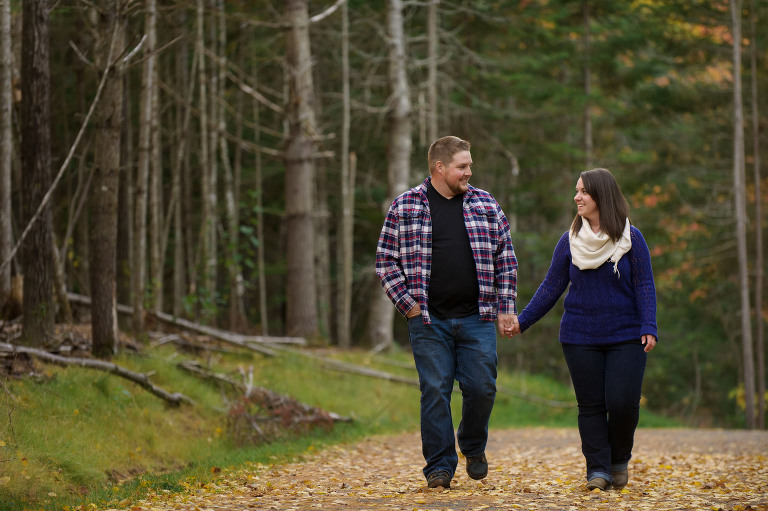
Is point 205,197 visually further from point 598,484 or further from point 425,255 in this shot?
point 598,484

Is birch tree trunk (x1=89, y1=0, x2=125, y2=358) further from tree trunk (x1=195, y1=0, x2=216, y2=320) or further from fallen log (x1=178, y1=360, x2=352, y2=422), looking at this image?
tree trunk (x1=195, y1=0, x2=216, y2=320)

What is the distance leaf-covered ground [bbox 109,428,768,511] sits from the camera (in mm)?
5297

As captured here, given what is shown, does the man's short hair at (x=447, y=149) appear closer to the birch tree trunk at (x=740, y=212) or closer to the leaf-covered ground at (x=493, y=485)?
the leaf-covered ground at (x=493, y=485)

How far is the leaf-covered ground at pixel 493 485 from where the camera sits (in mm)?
5297

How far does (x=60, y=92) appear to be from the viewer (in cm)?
1761

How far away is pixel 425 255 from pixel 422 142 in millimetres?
14314

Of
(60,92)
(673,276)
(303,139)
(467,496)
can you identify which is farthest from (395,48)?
(467,496)

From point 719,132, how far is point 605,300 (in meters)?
19.1

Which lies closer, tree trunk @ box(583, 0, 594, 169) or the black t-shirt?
the black t-shirt

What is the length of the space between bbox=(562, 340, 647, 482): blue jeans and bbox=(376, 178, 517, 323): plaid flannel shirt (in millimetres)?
641

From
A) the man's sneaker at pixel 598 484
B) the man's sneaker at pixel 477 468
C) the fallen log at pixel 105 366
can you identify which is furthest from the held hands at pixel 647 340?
the fallen log at pixel 105 366

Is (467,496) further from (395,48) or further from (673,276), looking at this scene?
(673,276)

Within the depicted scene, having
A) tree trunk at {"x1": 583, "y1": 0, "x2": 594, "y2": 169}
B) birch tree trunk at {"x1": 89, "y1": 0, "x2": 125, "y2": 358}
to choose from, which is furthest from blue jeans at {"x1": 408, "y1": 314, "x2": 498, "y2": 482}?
tree trunk at {"x1": 583, "y1": 0, "x2": 594, "y2": 169}

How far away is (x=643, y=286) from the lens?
5844 mm
